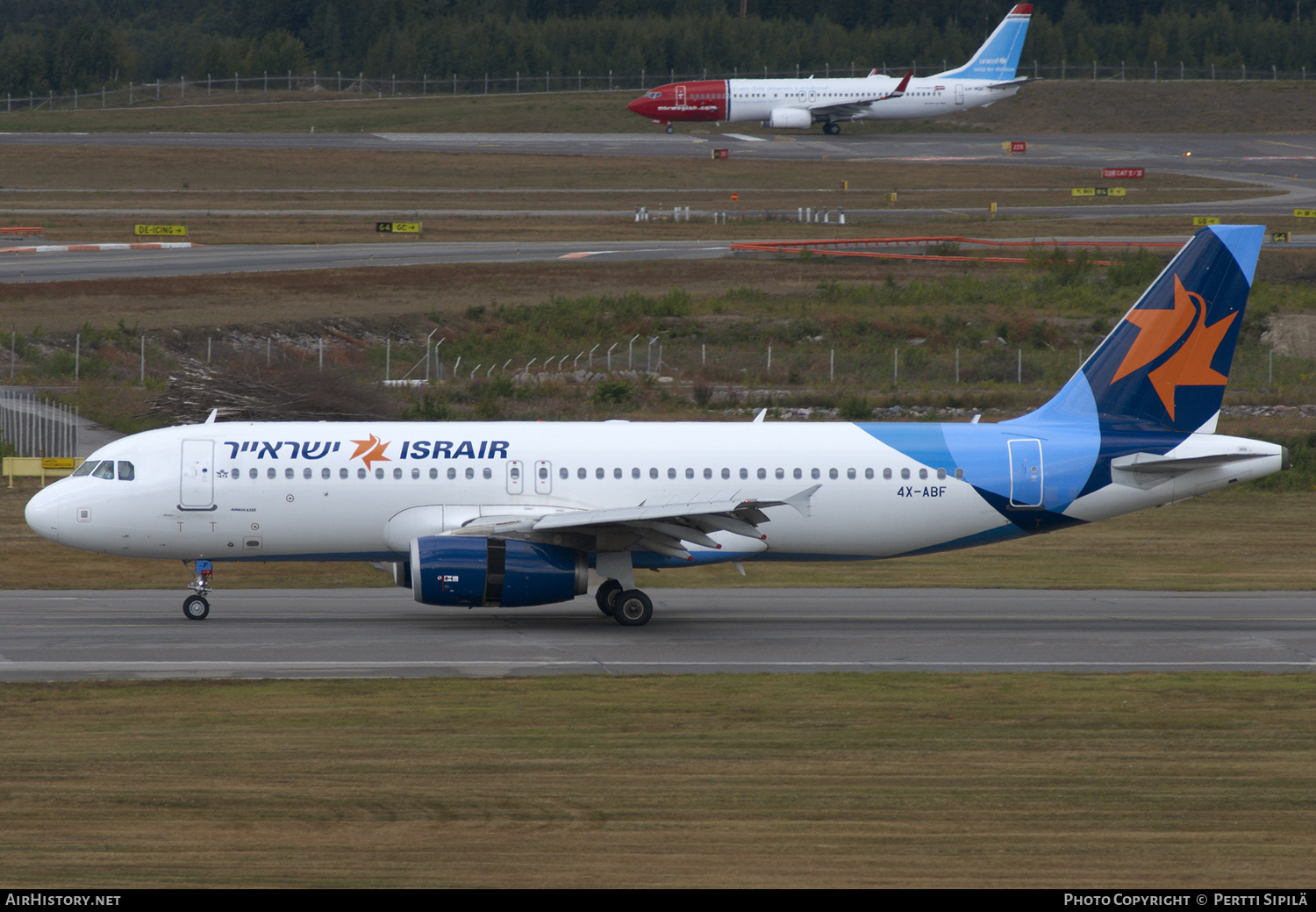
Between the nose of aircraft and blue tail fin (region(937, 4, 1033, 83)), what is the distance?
104163 mm

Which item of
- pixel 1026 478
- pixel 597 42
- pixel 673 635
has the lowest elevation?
pixel 673 635

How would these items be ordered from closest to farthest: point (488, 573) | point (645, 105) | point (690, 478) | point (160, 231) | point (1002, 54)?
point (488, 573), point (690, 478), point (160, 231), point (1002, 54), point (645, 105)

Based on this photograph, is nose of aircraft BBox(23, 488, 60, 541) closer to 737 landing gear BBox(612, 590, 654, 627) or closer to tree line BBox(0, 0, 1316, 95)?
737 landing gear BBox(612, 590, 654, 627)

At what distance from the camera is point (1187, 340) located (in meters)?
28.0

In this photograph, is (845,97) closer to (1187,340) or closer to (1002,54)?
(1002,54)

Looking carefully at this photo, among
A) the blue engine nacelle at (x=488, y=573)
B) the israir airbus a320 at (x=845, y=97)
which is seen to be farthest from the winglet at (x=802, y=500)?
the israir airbus a320 at (x=845, y=97)

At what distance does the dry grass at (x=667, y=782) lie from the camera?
41.9ft

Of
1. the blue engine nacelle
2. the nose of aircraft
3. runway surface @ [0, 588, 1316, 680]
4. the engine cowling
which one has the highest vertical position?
the engine cowling

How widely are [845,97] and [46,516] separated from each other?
3972 inches

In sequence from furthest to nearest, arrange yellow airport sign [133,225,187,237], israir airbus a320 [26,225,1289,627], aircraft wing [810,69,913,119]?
aircraft wing [810,69,913,119] < yellow airport sign [133,225,187,237] < israir airbus a320 [26,225,1289,627]

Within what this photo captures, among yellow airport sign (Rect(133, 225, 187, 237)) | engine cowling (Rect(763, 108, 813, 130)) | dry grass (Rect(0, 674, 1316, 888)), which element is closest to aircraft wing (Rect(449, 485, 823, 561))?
dry grass (Rect(0, 674, 1316, 888))

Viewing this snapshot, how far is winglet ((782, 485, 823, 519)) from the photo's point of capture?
24703 mm

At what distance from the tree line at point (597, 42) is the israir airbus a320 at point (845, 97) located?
33.7 metres

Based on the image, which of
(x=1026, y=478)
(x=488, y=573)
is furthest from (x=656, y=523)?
(x=1026, y=478)
